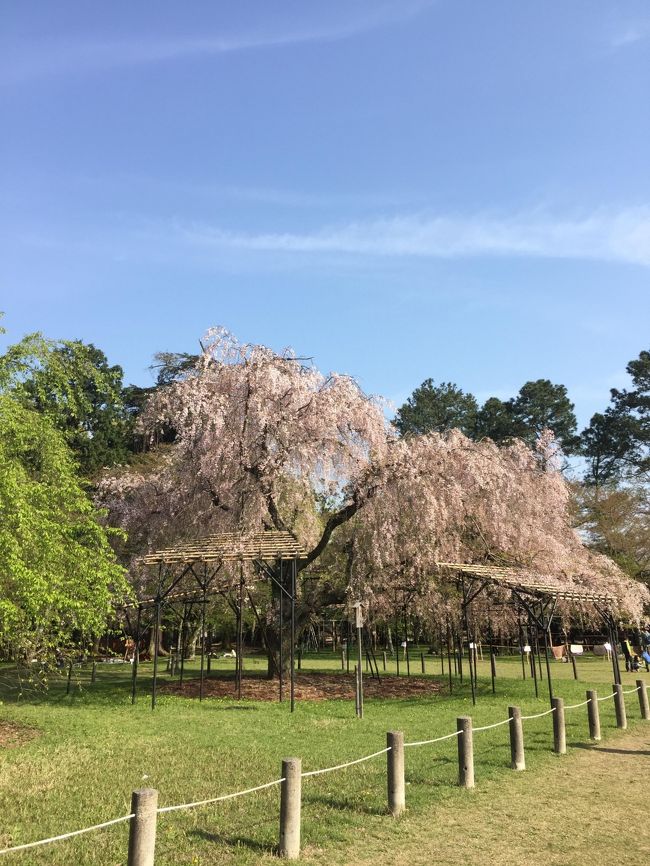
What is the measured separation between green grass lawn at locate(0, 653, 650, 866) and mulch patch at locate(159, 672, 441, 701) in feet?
4.65

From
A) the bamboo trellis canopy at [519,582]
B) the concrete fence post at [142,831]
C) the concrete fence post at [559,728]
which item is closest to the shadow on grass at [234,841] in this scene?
the concrete fence post at [142,831]

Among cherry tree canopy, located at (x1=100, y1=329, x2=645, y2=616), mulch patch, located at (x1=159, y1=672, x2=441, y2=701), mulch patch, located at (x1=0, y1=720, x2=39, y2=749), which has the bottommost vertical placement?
mulch patch, located at (x1=0, y1=720, x2=39, y2=749)

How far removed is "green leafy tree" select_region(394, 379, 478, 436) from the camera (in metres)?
62.6

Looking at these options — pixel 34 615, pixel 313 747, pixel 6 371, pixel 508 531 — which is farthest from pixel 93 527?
pixel 508 531

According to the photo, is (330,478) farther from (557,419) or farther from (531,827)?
(557,419)

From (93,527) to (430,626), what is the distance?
17887mm

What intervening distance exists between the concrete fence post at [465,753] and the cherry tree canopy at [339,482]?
11386 mm

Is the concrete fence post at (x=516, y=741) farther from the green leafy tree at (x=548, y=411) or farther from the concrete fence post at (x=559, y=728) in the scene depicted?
the green leafy tree at (x=548, y=411)

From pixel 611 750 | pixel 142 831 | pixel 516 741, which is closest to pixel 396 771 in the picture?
pixel 516 741

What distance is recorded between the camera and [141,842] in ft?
15.2

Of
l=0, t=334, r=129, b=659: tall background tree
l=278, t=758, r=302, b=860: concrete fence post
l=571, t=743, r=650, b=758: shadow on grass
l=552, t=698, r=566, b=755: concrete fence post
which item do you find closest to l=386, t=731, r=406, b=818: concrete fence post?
l=278, t=758, r=302, b=860: concrete fence post

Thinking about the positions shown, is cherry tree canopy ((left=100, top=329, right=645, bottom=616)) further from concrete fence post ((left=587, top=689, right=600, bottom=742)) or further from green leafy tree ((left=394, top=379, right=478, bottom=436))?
green leafy tree ((left=394, top=379, right=478, bottom=436))

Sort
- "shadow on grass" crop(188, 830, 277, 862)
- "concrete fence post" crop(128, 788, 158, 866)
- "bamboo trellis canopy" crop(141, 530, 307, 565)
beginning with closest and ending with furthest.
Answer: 1. "concrete fence post" crop(128, 788, 158, 866)
2. "shadow on grass" crop(188, 830, 277, 862)
3. "bamboo trellis canopy" crop(141, 530, 307, 565)

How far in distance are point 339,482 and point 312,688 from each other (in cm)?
654
